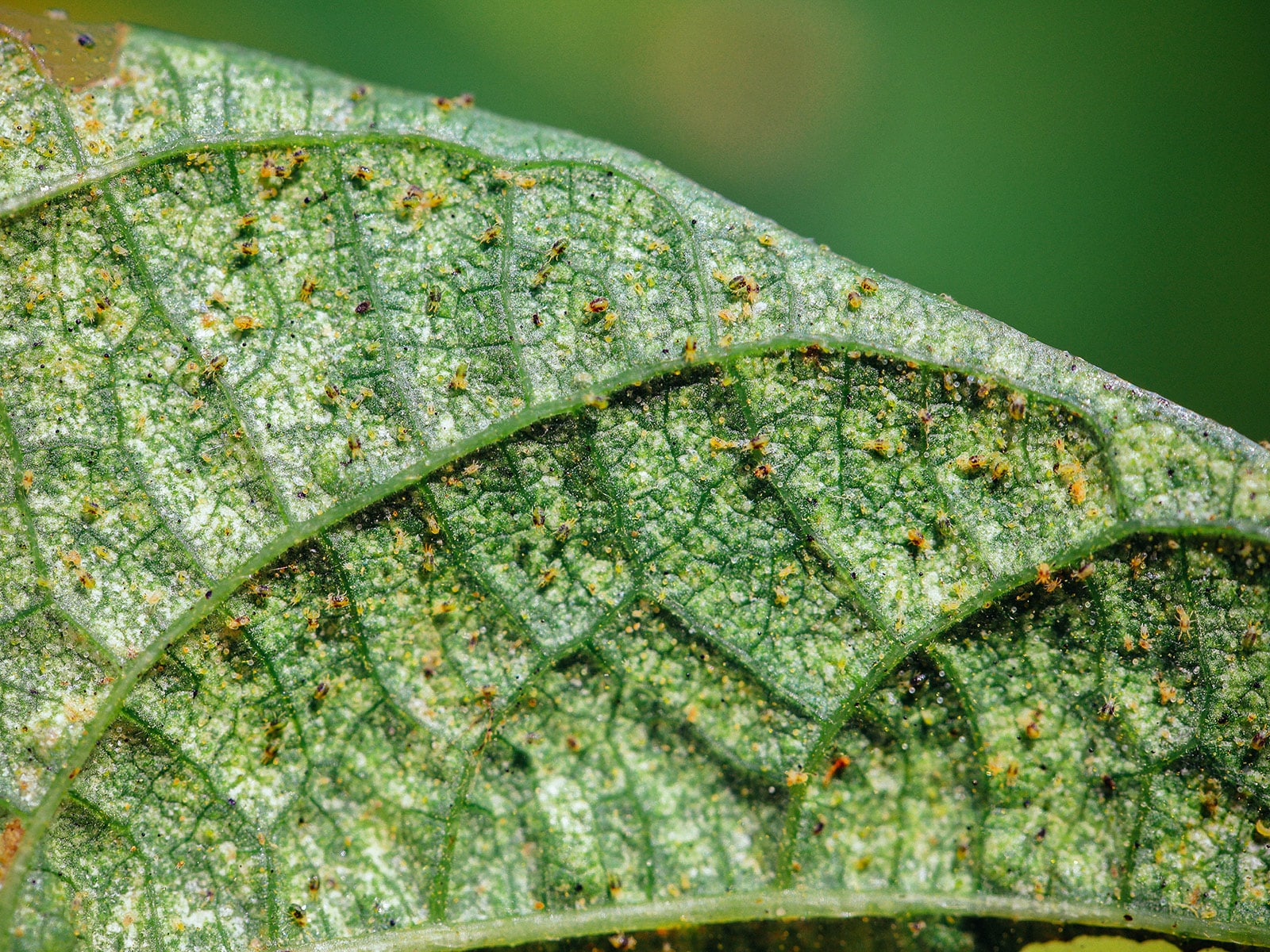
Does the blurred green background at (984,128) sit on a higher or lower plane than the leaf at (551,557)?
higher

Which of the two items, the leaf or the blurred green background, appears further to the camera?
the blurred green background

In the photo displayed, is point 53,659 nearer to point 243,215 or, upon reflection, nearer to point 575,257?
point 243,215

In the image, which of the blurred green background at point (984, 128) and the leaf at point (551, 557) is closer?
the leaf at point (551, 557)

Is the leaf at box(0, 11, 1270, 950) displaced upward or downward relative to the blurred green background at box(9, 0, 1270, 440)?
downward
